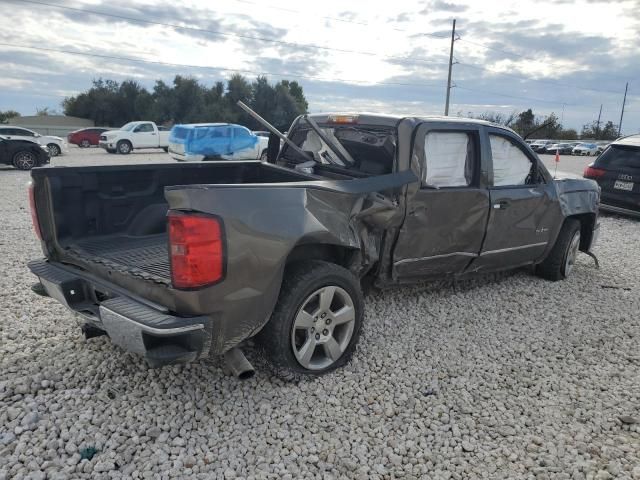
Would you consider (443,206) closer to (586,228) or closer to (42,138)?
(586,228)

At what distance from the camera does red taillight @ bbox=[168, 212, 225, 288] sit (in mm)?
2686

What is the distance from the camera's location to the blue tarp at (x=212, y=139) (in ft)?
63.0

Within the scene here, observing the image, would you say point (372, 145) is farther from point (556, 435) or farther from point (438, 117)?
point (556, 435)

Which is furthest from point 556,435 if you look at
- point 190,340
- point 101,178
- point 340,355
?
point 101,178

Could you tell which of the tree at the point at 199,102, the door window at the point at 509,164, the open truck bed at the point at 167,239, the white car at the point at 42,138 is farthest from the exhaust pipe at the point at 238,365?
the tree at the point at 199,102

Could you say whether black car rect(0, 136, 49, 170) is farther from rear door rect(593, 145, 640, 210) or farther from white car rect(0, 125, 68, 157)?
rear door rect(593, 145, 640, 210)

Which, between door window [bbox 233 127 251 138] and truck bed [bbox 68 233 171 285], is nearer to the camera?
truck bed [bbox 68 233 171 285]

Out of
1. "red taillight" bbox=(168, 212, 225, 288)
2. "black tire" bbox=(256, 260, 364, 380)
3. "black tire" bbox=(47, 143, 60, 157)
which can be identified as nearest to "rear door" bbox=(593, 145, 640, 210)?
"black tire" bbox=(256, 260, 364, 380)

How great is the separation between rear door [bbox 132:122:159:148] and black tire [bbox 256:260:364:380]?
25861 mm

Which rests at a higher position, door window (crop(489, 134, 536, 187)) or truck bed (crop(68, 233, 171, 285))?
door window (crop(489, 134, 536, 187))

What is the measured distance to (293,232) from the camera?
3.09 meters

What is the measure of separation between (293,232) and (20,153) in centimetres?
1696

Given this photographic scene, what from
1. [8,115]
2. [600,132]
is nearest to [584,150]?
[600,132]

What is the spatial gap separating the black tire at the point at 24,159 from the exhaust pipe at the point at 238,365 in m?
16.7
